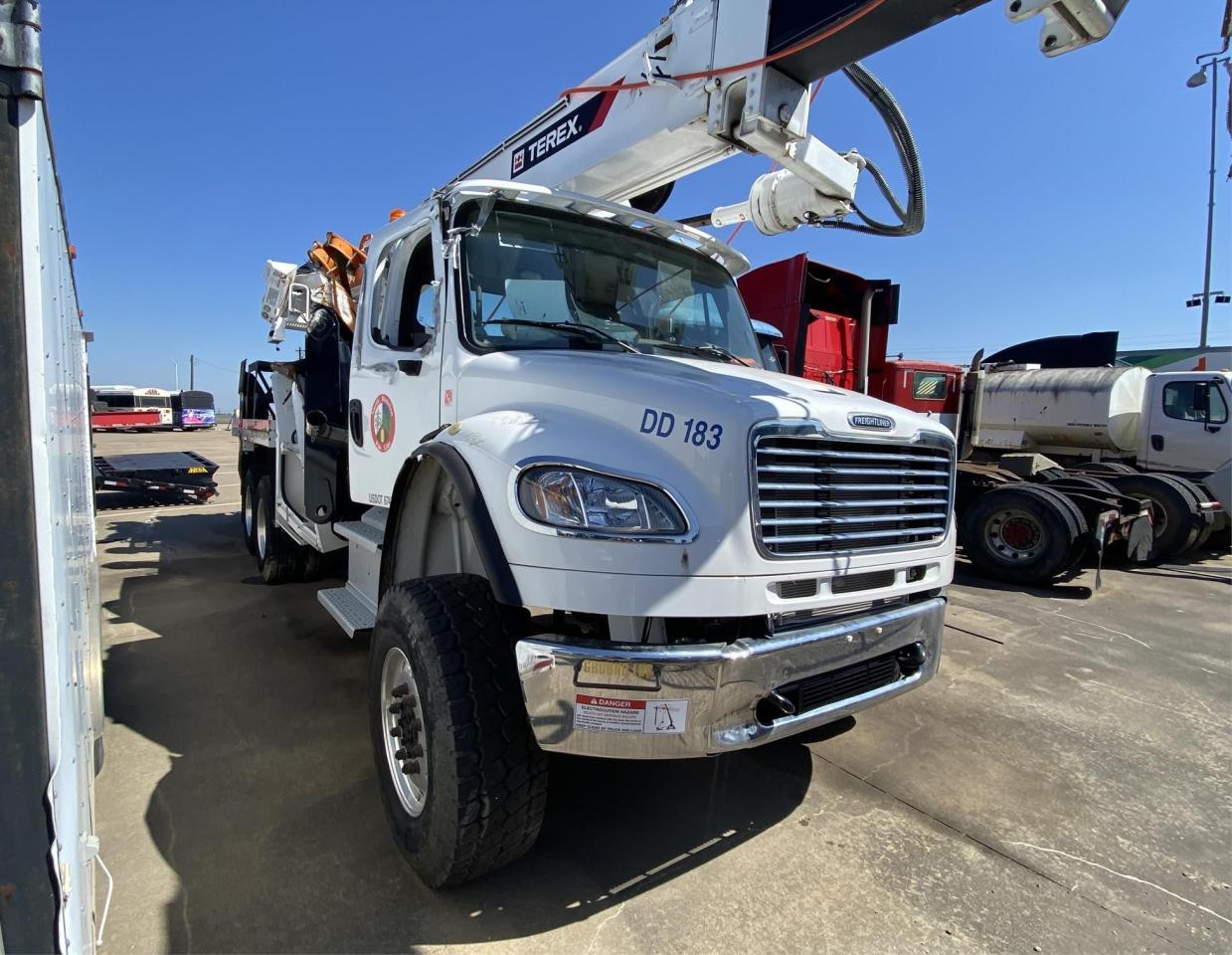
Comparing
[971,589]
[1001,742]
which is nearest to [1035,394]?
[971,589]

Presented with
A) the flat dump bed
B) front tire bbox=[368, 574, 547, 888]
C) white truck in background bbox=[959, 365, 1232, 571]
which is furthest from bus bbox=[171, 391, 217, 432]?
front tire bbox=[368, 574, 547, 888]

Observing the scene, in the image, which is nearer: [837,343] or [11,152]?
[11,152]

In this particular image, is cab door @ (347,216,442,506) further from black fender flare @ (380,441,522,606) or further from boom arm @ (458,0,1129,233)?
boom arm @ (458,0,1129,233)

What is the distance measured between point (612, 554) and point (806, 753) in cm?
A: 205

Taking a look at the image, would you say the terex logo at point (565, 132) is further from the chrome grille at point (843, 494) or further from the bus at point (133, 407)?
Answer: the bus at point (133, 407)

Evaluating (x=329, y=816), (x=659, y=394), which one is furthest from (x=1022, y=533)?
(x=329, y=816)

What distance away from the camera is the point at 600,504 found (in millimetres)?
2121

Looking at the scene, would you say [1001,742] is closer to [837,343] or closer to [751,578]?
[751,578]

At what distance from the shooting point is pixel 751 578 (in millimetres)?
2135

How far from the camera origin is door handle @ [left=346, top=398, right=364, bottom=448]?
4148 mm

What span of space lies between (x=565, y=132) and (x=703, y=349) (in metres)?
1.89

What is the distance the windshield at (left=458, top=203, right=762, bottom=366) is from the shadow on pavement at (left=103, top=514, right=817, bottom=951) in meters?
2.05

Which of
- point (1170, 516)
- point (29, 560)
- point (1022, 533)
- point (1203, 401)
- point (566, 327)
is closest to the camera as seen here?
point (29, 560)

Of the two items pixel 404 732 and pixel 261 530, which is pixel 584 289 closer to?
pixel 404 732
